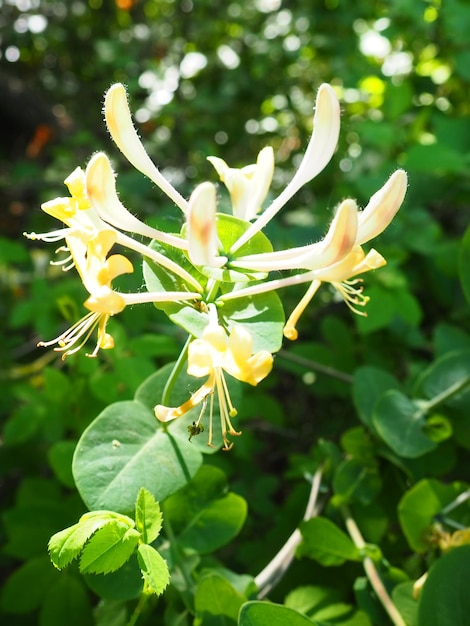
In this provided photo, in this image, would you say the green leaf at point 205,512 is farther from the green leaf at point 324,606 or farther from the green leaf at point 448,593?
the green leaf at point 448,593

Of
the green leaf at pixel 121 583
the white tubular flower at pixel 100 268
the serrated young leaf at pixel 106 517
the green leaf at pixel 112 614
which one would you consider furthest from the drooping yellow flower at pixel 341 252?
the green leaf at pixel 112 614

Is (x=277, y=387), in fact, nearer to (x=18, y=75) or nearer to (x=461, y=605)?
(x=461, y=605)

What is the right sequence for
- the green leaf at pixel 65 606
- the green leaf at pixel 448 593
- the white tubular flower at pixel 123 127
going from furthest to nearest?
the green leaf at pixel 65 606
the green leaf at pixel 448 593
the white tubular flower at pixel 123 127

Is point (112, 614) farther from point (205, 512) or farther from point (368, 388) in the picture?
point (368, 388)

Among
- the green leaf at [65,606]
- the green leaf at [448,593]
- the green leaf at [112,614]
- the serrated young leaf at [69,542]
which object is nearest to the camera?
the serrated young leaf at [69,542]

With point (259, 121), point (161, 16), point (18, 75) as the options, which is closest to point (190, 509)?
point (259, 121)

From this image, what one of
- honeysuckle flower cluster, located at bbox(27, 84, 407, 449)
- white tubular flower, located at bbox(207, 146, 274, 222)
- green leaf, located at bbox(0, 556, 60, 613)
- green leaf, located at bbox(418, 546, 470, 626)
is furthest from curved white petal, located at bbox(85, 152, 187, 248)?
green leaf, located at bbox(0, 556, 60, 613)

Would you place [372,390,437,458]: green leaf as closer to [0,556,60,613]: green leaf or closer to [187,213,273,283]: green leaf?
[187,213,273,283]: green leaf
